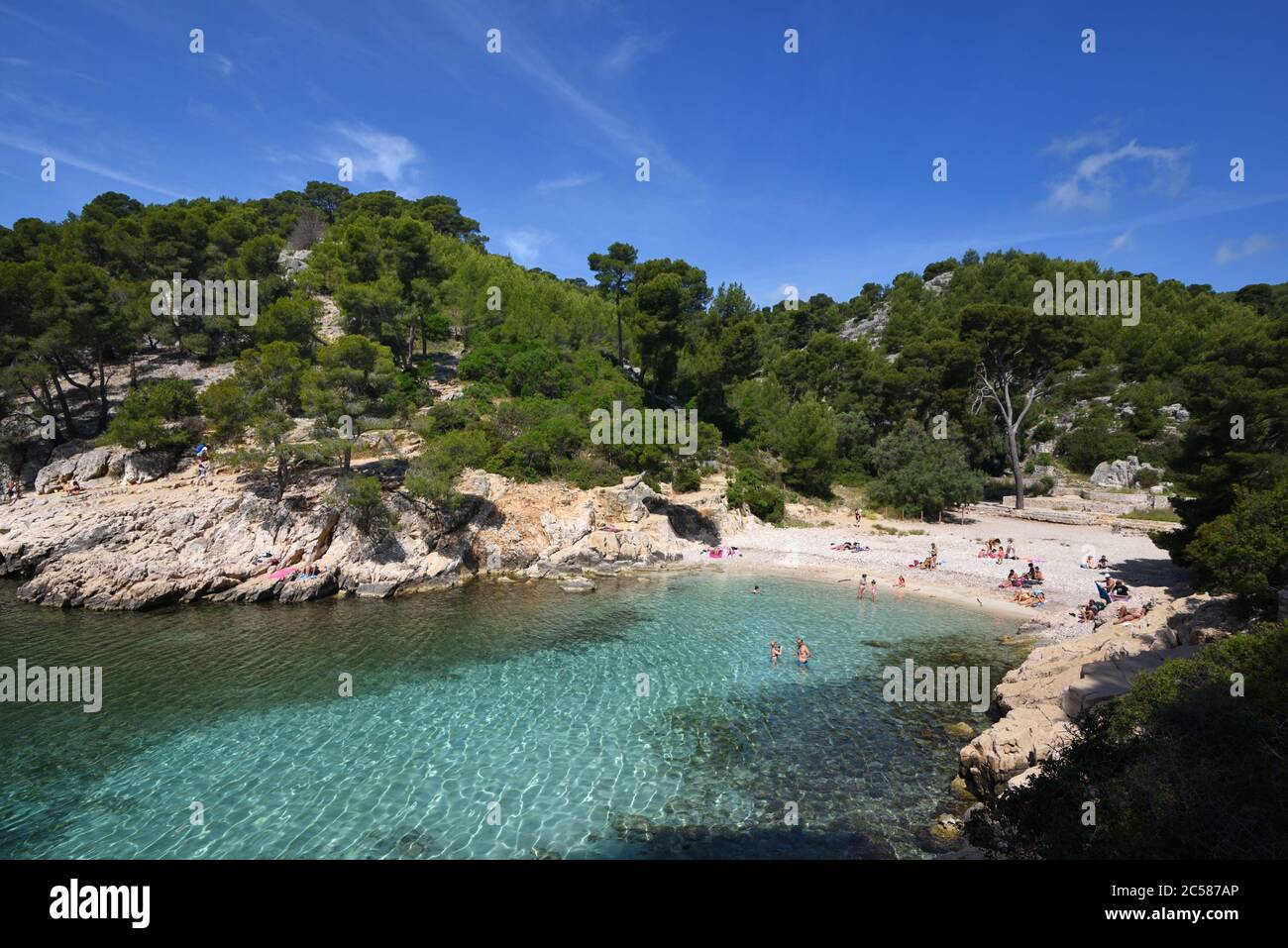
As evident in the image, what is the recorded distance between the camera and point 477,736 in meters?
14.6

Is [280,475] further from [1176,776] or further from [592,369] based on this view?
[1176,776]

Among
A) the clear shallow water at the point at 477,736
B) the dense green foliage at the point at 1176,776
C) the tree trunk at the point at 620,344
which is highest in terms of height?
the tree trunk at the point at 620,344

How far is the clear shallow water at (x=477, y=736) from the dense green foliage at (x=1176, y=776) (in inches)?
156

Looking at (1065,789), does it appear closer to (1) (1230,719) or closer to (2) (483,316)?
(1) (1230,719)

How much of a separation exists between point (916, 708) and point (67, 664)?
27541 millimetres

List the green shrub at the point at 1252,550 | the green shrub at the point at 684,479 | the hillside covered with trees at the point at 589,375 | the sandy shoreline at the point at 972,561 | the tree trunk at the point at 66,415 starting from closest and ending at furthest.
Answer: the green shrub at the point at 1252,550 → the sandy shoreline at the point at 972,561 → the hillside covered with trees at the point at 589,375 → the tree trunk at the point at 66,415 → the green shrub at the point at 684,479

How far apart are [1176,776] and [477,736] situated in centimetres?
1406

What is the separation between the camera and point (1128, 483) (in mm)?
44812

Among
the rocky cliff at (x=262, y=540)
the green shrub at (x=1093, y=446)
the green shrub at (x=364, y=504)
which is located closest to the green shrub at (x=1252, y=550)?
the rocky cliff at (x=262, y=540)

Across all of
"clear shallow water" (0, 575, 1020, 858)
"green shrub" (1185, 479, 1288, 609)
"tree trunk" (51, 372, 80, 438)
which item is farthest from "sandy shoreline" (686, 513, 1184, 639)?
"tree trunk" (51, 372, 80, 438)

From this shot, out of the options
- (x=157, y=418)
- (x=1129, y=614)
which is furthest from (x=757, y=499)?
(x=157, y=418)

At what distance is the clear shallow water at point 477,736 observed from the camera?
11.0m

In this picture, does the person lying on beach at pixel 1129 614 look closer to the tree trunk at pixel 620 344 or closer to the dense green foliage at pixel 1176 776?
the dense green foliage at pixel 1176 776
